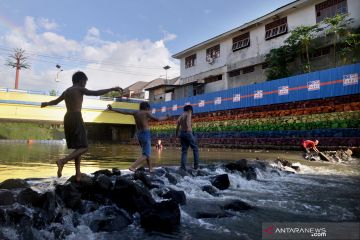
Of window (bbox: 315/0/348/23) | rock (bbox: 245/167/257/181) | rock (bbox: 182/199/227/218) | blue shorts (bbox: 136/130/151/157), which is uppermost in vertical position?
window (bbox: 315/0/348/23)

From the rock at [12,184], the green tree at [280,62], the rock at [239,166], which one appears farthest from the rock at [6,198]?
the green tree at [280,62]

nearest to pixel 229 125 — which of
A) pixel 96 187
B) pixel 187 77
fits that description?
pixel 187 77

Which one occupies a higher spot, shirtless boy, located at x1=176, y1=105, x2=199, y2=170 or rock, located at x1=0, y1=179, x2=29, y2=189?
shirtless boy, located at x1=176, y1=105, x2=199, y2=170

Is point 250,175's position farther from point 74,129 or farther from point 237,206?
point 74,129

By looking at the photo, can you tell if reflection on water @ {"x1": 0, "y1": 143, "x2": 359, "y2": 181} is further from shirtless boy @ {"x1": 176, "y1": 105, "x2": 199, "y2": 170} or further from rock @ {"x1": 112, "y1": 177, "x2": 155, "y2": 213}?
rock @ {"x1": 112, "y1": 177, "x2": 155, "y2": 213}

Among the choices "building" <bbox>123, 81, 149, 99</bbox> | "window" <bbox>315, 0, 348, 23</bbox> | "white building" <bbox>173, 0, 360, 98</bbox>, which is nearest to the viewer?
"window" <bbox>315, 0, 348, 23</bbox>

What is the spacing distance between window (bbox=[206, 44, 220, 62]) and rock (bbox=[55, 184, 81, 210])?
25.5 metres

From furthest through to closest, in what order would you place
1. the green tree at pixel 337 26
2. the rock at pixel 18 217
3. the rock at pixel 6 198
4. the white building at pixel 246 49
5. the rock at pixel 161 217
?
the white building at pixel 246 49 < the green tree at pixel 337 26 < the rock at pixel 6 198 < the rock at pixel 161 217 < the rock at pixel 18 217

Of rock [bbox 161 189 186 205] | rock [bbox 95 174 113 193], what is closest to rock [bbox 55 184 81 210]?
rock [bbox 95 174 113 193]

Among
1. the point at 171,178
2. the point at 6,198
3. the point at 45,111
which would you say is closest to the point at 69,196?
the point at 6,198

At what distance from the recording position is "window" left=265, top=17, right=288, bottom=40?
22342mm

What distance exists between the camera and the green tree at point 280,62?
2067 cm

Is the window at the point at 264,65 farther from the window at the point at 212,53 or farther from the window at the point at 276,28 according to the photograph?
the window at the point at 212,53

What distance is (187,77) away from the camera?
105 feet
